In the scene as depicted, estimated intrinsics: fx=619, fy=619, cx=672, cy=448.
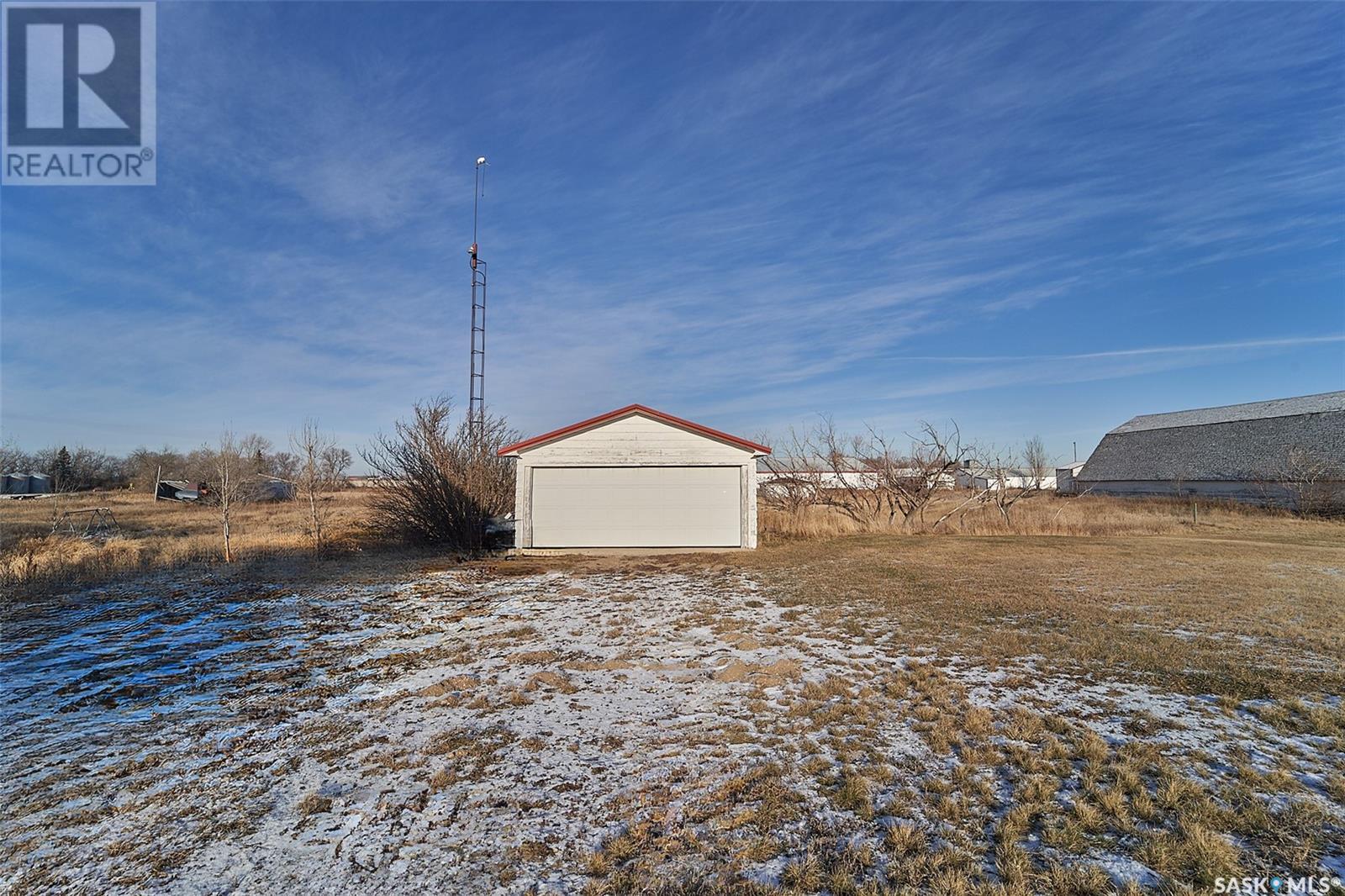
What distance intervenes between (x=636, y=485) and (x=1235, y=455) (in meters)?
32.4

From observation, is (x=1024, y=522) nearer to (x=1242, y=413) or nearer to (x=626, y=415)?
(x=626, y=415)

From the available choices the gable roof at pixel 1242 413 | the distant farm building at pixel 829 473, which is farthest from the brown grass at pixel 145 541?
the gable roof at pixel 1242 413

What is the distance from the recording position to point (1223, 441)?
32094 mm

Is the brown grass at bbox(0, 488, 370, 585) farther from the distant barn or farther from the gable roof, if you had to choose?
the gable roof

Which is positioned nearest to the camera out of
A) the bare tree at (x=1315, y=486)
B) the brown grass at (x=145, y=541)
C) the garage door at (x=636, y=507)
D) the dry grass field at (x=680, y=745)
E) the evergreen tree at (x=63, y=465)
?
the dry grass field at (x=680, y=745)

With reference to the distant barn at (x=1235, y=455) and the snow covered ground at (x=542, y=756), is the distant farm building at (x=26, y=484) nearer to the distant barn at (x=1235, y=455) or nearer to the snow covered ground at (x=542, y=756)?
the snow covered ground at (x=542, y=756)

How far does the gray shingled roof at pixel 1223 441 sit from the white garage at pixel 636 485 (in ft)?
88.4

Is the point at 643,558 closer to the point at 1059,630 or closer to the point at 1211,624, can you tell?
the point at 1059,630

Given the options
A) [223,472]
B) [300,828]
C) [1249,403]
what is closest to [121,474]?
[223,472]

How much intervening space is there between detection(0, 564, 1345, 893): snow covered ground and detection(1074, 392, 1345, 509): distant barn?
29.3 meters

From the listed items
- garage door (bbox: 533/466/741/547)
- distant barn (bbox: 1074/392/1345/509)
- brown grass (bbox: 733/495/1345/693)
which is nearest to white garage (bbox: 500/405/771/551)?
garage door (bbox: 533/466/741/547)

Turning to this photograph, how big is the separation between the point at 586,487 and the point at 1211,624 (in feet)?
38.9

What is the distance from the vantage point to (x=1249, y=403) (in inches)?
1383

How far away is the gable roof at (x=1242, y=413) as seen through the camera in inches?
1177
